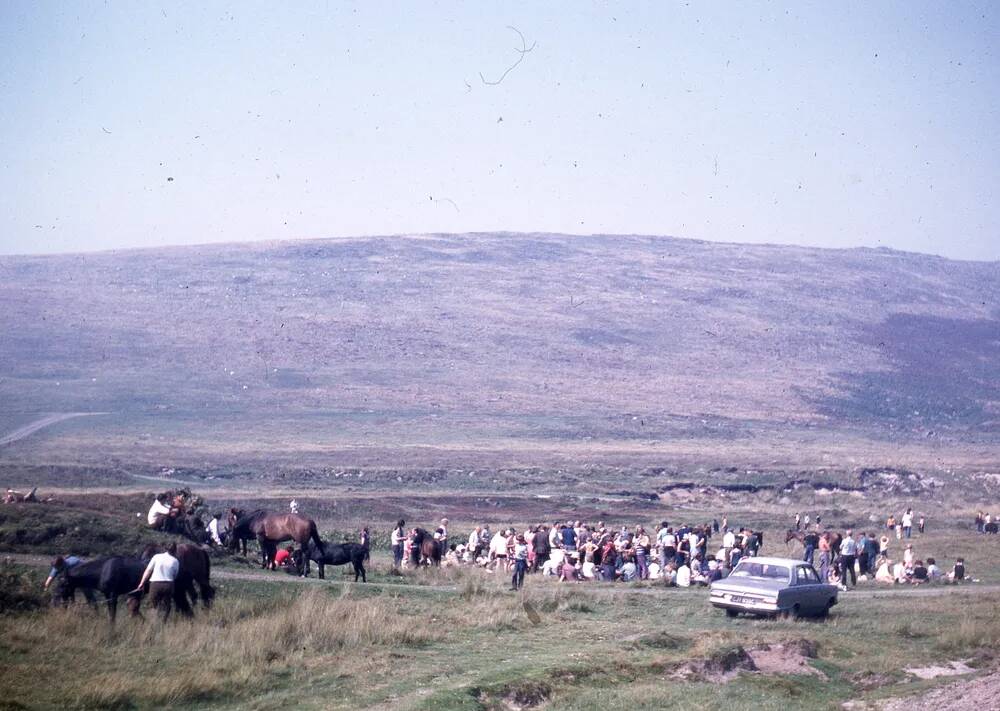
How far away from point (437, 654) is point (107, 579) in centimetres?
495

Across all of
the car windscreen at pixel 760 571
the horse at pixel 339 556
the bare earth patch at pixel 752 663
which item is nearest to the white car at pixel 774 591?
the car windscreen at pixel 760 571

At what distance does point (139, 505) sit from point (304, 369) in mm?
59146

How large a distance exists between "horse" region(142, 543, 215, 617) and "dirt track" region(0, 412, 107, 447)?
47.7 metres

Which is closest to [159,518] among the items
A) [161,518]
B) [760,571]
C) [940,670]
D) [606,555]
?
[161,518]

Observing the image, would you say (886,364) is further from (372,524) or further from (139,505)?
(139,505)

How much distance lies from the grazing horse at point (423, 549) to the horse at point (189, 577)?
10.8 metres

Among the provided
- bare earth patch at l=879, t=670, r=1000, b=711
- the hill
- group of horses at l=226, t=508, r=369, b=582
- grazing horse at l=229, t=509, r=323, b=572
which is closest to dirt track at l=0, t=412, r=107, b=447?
the hill

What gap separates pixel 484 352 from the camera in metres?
97.6

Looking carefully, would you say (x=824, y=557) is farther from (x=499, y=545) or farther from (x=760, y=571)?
(x=499, y=545)

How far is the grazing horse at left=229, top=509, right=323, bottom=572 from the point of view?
25469 mm

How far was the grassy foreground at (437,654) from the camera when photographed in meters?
12.6

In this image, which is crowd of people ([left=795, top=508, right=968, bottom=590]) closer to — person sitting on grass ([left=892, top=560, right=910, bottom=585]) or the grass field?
person sitting on grass ([left=892, top=560, right=910, bottom=585])

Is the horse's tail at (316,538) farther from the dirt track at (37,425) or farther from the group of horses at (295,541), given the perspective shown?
the dirt track at (37,425)

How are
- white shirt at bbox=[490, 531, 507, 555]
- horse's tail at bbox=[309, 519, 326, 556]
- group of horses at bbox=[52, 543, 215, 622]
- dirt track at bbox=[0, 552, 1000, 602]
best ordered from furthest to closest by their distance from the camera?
1. white shirt at bbox=[490, 531, 507, 555]
2. horse's tail at bbox=[309, 519, 326, 556]
3. dirt track at bbox=[0, 552, 1000, 602]
4. group of horses at bbox=[52, 543, 215, 622]
